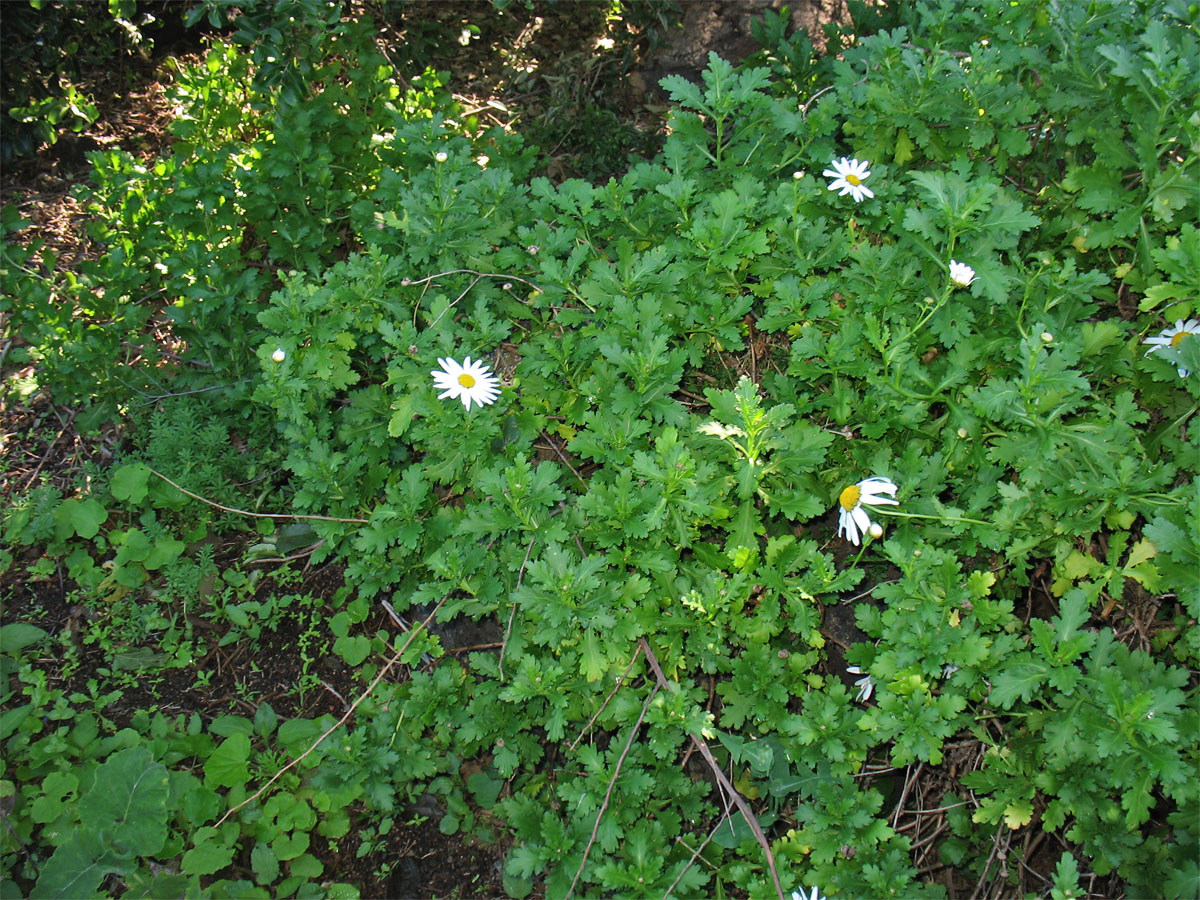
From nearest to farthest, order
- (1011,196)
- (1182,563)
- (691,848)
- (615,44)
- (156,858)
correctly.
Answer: (1182,563) < (691,848) < (156,858) < (1011,196) < (615,44)

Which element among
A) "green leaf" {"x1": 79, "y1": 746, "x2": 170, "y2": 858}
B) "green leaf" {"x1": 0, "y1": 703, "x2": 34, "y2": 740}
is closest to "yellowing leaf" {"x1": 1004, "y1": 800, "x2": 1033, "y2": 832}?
"green leaf" {"x1": 79, "y1": 746, "x2": 170, "y2": 858}

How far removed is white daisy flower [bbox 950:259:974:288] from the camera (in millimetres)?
2414

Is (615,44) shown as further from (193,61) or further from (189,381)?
(189,381)

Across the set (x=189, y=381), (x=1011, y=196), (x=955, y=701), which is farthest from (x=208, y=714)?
(x=1011, y=196)

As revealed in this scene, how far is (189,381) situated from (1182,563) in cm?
326

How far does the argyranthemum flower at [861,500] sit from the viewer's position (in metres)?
2.31

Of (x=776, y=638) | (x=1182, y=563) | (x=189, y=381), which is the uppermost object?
(x=1182, y=563)

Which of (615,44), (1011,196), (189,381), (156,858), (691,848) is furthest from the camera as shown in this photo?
(615,44)

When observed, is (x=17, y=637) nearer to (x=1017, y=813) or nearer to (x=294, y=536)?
(x=294, y=536)

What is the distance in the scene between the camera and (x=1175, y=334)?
2385mm

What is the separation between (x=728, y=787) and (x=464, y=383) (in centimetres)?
137

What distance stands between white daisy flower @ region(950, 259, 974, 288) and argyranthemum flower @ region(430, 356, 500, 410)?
1.37 metres

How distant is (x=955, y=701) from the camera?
2076mm

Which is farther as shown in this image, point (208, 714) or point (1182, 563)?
point (208, 714)
